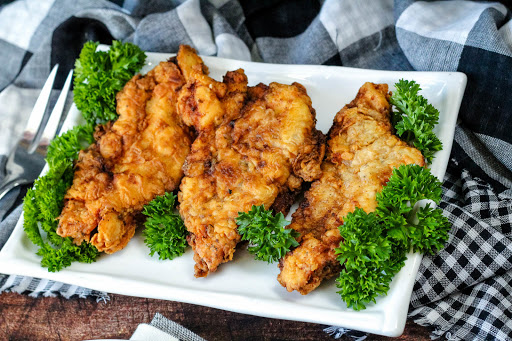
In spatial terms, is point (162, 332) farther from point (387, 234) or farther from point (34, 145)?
point (34, 145)

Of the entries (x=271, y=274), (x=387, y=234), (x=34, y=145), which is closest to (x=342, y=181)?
(x=387, y=234)

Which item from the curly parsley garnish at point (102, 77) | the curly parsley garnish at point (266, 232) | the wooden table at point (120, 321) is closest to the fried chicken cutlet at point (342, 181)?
the curly parsley garnish at point (266, 232)

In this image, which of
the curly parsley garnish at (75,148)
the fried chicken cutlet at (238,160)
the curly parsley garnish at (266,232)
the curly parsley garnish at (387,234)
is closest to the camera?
the curly parsley garnish at (387,234)

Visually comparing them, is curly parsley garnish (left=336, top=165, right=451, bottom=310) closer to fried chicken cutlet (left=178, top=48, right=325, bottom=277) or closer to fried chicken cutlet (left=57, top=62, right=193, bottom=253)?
fried chicken cutlet (left=178, top=48, right=325, bottom=277)

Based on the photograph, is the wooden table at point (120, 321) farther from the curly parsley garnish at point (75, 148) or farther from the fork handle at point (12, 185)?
the fork handle at point (12, 185)

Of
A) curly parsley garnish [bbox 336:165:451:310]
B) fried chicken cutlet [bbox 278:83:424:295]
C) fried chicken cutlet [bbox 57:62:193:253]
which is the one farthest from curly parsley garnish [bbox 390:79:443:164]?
fried chicken cutlet [bbox 57:62:193:253]

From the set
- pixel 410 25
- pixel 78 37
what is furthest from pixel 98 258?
pixel 410 25
